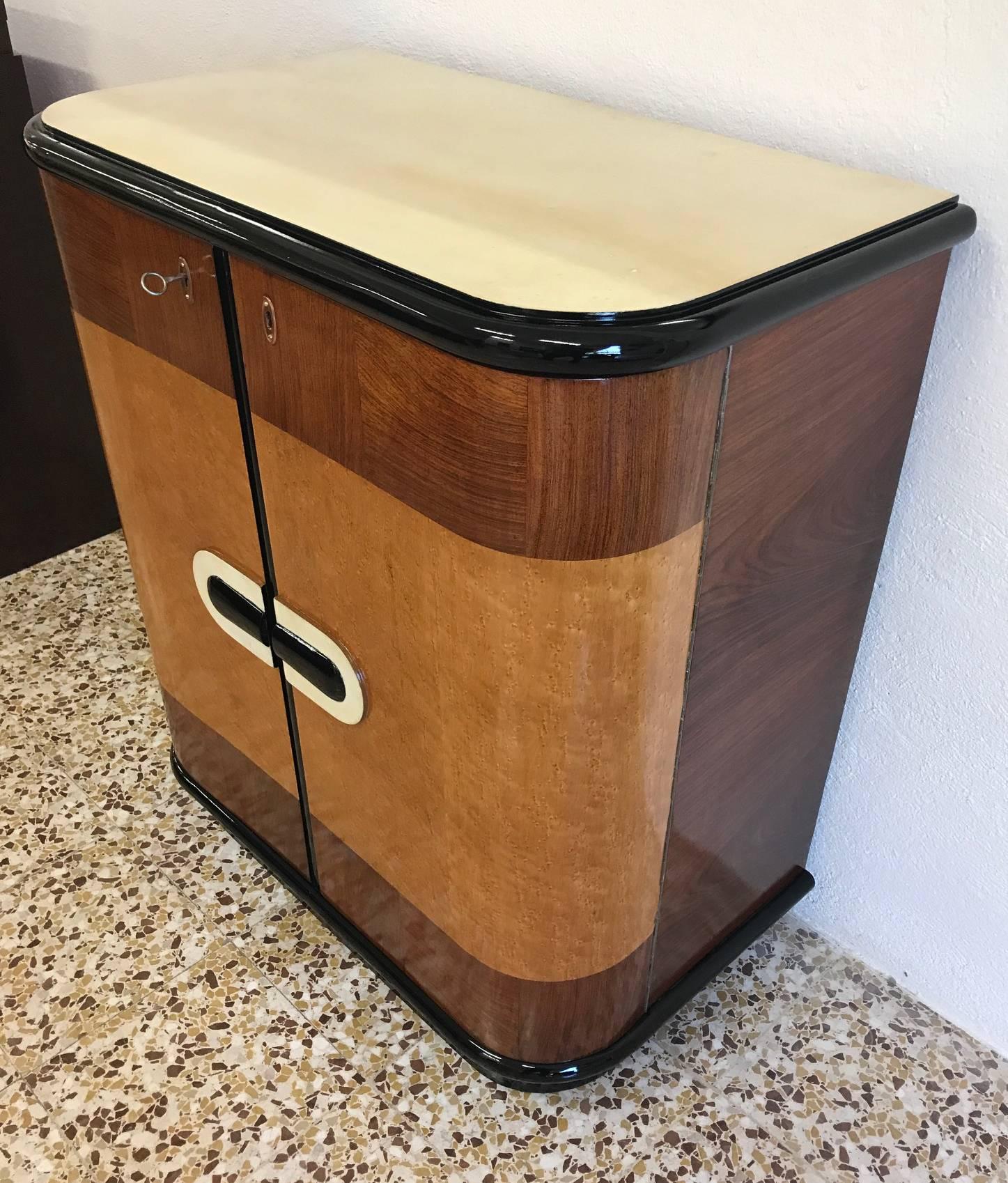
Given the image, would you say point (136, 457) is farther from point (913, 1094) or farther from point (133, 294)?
→ point (913, 1094)

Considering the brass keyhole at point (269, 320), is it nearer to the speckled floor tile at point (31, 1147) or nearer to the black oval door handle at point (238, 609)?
the black oval door handle at point (238, 609)

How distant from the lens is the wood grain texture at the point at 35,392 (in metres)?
1.88

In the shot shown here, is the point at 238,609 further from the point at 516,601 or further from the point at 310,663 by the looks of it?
the point at 516,601

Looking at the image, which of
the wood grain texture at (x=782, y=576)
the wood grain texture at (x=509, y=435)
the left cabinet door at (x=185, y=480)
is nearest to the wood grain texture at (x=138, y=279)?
the left cabinet door at (x=185, y=480)

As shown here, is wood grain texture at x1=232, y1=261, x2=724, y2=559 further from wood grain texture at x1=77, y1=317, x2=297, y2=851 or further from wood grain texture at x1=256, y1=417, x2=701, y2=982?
wood grain texture at x1=77, y1=317, x2=297, y2=851

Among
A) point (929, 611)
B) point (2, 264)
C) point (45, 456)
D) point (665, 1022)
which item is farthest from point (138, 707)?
point (929, 611)

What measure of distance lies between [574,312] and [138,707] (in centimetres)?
137

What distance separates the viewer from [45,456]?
7.04ft

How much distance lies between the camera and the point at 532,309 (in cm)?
76

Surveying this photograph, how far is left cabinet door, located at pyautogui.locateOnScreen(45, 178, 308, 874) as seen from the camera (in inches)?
43.1

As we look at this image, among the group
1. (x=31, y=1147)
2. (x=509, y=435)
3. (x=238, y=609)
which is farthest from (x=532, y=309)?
(x=31, y=1147)

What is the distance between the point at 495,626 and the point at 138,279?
56cm

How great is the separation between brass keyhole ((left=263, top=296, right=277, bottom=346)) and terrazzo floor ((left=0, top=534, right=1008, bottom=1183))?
88 cm

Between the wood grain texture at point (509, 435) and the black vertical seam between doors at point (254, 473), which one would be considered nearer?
the wood grain texture at point (509, 435)
